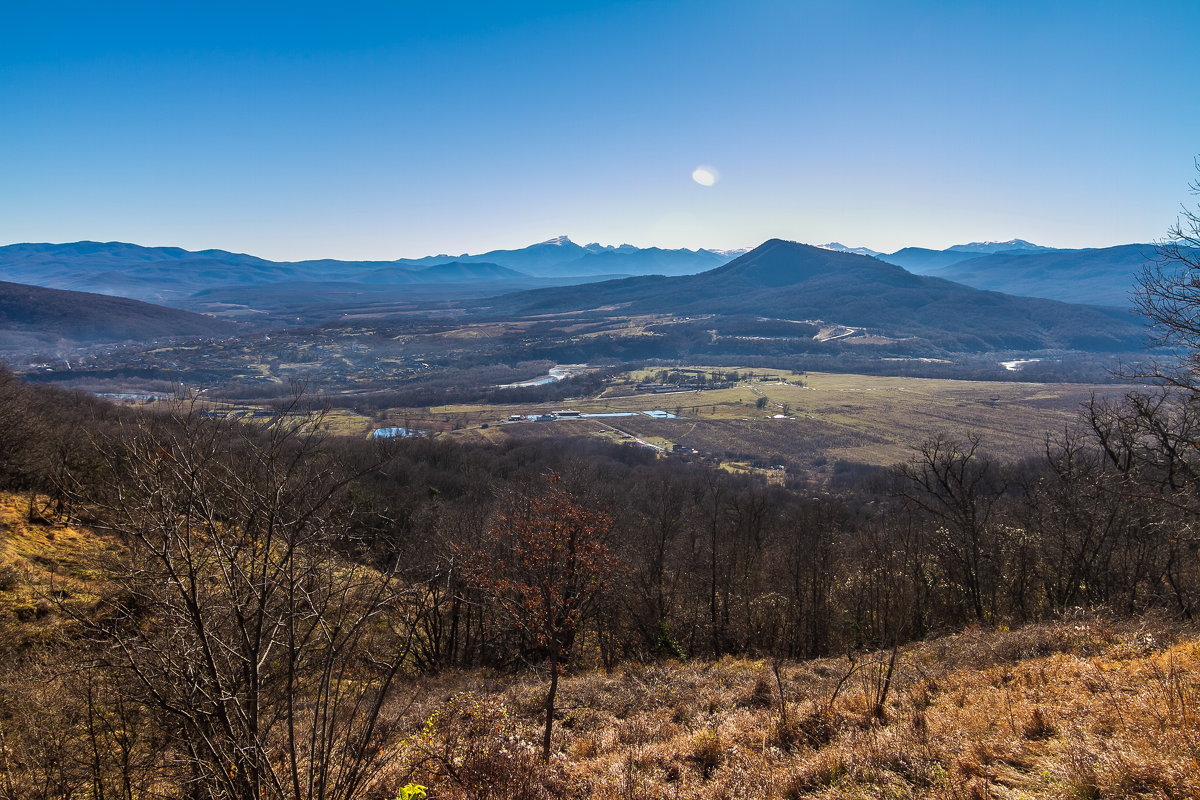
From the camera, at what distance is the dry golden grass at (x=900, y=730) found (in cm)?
604

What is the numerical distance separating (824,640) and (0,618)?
26437 mm

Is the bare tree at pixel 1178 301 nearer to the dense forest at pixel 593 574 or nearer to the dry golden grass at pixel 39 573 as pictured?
the dense forest at pixel 593 574

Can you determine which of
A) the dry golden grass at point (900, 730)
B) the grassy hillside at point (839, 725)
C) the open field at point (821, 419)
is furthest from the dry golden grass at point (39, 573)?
the open field at point (821, 419)

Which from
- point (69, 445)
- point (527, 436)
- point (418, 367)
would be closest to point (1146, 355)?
point (527, 436)

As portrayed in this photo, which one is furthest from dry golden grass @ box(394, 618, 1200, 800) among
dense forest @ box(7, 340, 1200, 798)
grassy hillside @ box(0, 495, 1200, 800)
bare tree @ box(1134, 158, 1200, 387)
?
bare tree @ box(1134, 158, 1200, 387)

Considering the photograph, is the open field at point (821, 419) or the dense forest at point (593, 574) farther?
the open field at point (821, 419)

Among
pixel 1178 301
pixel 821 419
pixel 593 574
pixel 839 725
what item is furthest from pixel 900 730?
pixel 821 419

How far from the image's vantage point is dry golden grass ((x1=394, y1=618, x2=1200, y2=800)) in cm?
604

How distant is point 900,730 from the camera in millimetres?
8156

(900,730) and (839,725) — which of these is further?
(839,725)

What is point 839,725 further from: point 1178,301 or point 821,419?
point 821,419

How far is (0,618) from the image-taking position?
13.1m

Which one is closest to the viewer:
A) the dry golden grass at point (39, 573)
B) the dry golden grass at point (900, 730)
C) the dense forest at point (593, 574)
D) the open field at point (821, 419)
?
the dry golden grass at point (900, 730)

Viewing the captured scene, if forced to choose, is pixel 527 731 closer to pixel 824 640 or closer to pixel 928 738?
pixel 928 738
